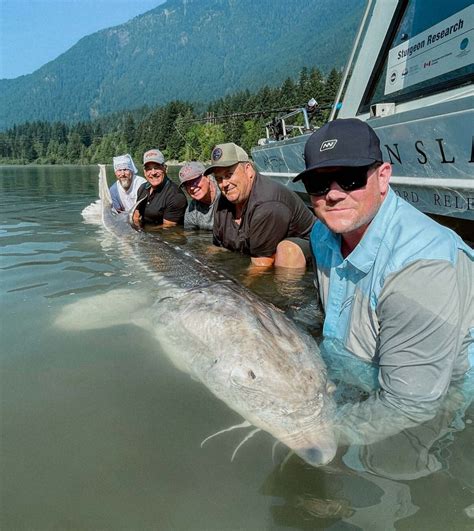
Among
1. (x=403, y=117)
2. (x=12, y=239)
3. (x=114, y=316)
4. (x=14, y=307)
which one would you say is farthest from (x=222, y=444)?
(x=12, y=239)

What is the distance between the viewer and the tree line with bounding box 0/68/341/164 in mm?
77500

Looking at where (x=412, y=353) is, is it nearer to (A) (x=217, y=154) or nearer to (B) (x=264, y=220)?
(B) (x=264, y=220)

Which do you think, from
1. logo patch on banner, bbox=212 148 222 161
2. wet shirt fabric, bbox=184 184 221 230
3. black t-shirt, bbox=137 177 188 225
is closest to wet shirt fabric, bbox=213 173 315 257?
logo patch on banner, bbox=212 148 222 161

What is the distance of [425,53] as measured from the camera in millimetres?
5637

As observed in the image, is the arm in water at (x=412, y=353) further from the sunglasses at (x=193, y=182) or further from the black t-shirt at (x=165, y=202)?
the black t-shirt at (x=165, y=202)

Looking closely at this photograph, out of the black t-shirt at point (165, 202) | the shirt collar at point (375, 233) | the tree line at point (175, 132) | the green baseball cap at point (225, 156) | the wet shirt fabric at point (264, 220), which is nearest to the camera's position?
the shirt collar at point (375, 233)

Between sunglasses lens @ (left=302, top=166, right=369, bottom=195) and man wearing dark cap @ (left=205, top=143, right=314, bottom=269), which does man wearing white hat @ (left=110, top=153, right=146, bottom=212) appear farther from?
sunglasses lens @ (left=302, top=166, right=369, bottom=195)

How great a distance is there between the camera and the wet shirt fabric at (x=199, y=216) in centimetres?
→ 764

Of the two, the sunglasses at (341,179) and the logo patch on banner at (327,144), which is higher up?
the logo patch on banner at (327,144)

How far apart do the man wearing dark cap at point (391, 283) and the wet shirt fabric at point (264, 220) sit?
115 inches

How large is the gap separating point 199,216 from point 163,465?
6105 mm

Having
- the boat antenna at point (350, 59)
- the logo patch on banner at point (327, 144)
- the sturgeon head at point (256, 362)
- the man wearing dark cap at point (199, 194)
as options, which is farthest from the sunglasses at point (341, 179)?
the boat antenna at point (350, 59)

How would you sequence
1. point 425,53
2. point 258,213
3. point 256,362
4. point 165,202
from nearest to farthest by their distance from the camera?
point 256,362, point 258,213, point 425,53, point 165,202

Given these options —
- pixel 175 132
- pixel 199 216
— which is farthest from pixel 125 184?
pixel 175 132
